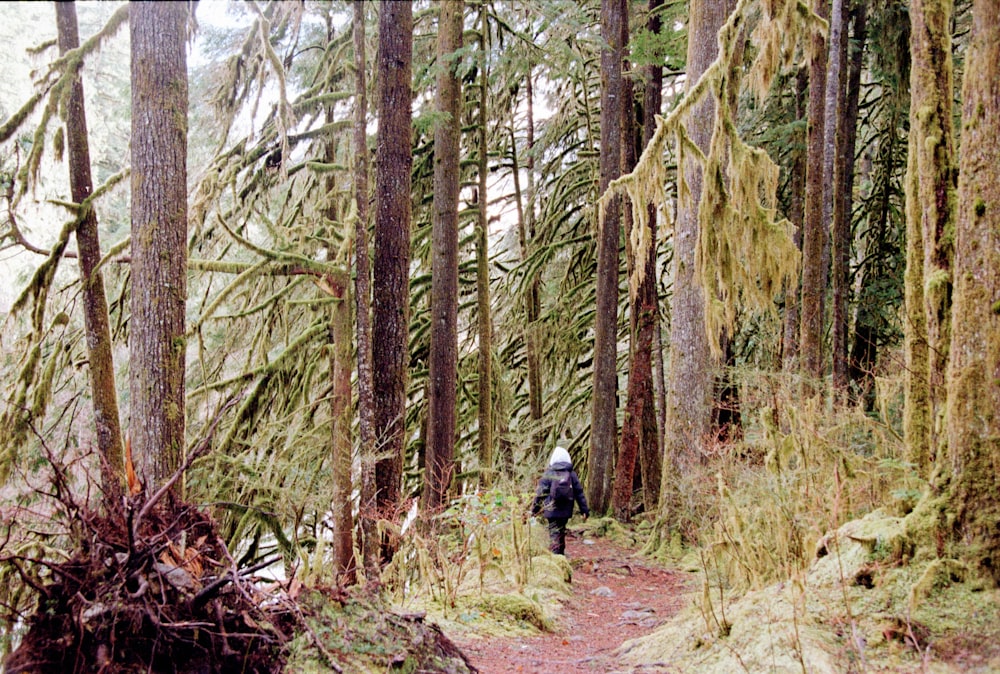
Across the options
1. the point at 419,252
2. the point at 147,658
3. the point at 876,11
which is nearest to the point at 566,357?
the point at 419,252

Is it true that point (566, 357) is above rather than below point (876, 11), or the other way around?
below

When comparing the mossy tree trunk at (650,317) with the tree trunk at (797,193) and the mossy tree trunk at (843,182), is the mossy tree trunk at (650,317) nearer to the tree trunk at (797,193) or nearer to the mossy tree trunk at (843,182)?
the tree trunk at (797,193)

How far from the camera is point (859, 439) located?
8719 mm

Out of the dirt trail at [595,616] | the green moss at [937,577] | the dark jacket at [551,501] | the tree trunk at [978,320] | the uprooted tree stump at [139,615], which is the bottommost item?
the dirt trail at [595,616]

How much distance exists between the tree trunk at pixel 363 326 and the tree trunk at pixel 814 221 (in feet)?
20.5

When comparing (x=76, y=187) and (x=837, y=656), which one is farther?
(x=76, y=187)

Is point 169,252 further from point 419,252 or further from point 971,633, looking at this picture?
point 419,252

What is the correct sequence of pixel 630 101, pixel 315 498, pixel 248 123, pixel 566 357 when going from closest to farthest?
pixel 315 498
pixel 248 123
pixel 630 101
pixel 566 357

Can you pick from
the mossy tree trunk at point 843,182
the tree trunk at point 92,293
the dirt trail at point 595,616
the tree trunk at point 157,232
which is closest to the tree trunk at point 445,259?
the dirt trail at point 595,616

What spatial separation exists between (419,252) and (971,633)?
374 inches

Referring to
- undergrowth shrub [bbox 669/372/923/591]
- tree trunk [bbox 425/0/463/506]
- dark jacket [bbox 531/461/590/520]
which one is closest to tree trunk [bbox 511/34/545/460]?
dark jacket [bbox 531/461/590/520]

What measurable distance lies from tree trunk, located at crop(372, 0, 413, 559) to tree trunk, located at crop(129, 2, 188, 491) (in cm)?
318

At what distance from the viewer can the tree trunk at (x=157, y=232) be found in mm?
5453

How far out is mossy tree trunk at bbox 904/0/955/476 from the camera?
4891 millimetres
